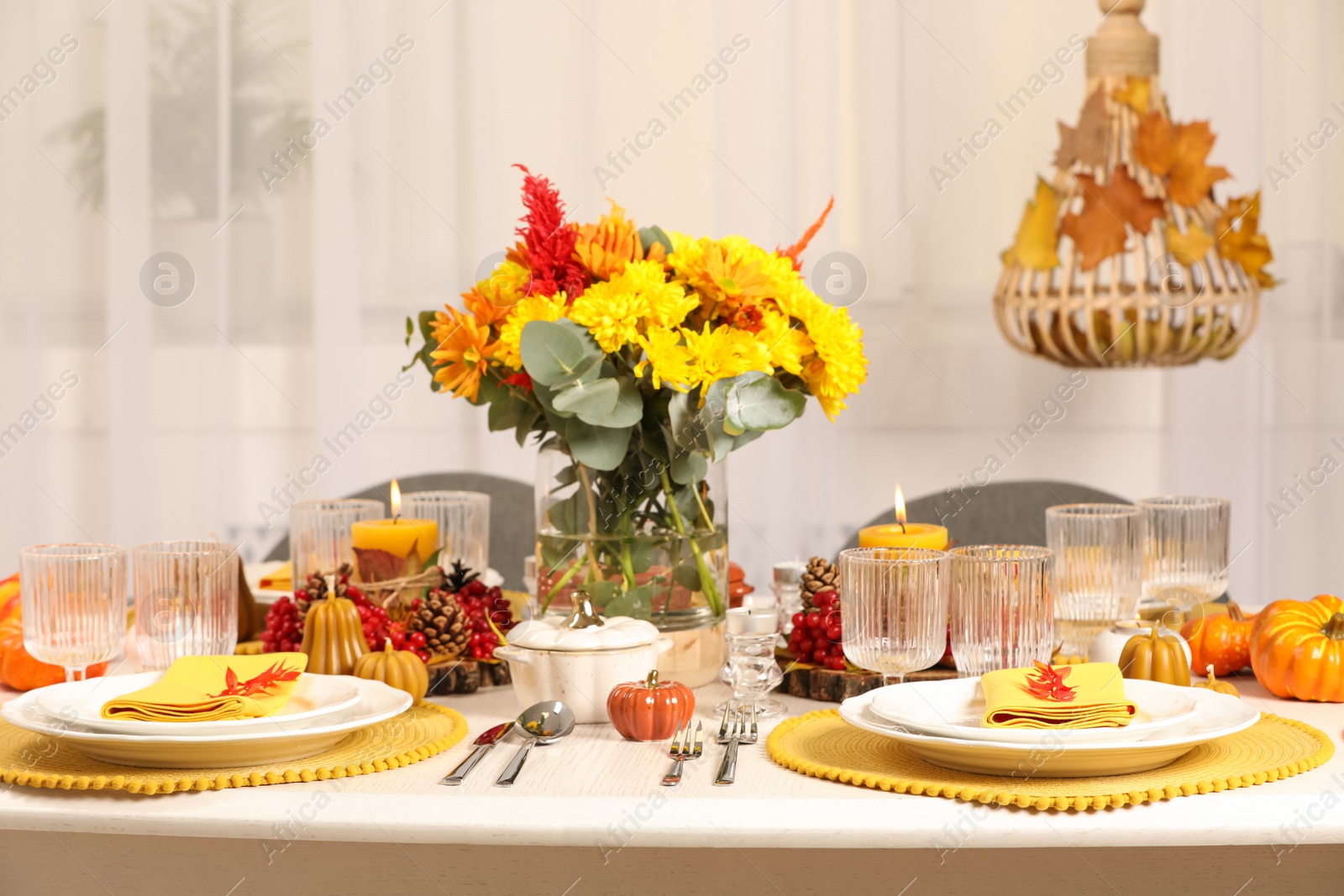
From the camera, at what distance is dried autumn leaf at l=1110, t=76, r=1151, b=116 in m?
2.24

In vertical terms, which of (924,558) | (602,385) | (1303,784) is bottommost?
(1303,784)

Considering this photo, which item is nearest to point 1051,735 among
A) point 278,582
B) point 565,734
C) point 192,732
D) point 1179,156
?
point 565,734

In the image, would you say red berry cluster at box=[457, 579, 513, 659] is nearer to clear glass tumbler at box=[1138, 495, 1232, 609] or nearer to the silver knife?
the silver knife

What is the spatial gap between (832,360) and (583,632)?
34 centimetres

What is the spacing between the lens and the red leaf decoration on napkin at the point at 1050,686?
1.02 metres

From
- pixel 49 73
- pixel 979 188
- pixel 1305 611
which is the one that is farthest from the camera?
pixel 49 73

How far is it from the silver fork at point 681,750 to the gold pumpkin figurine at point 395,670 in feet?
0.84

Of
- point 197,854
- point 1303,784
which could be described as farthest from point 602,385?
point 1303,784

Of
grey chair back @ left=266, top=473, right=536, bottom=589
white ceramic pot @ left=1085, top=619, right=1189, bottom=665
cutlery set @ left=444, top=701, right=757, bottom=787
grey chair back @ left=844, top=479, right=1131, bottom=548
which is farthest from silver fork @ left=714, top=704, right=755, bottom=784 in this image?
grey chair back @ left=266, top=473, right=536, bottom=589

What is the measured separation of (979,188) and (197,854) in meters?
2.12

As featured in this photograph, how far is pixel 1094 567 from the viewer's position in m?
1.33

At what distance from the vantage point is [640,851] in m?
1.16

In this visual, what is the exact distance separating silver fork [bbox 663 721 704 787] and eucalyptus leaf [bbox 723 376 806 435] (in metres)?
0.27

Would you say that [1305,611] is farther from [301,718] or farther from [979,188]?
[979,188]
